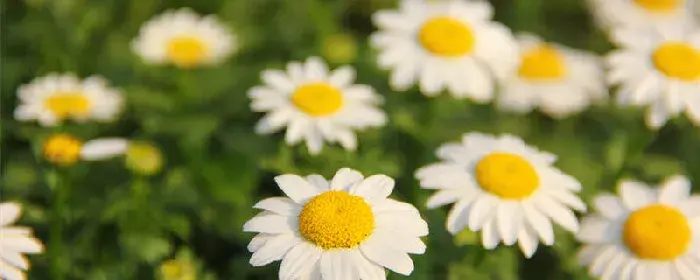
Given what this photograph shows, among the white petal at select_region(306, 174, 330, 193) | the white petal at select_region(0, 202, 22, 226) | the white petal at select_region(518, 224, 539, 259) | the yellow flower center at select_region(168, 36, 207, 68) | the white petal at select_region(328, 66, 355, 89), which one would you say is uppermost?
the yellow flower center at select_region(168, 36, 207, 68)

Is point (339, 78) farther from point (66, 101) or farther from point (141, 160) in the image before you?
point (66, 101)

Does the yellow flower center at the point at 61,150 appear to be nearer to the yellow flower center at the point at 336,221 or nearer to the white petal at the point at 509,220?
the yellow flower center at the point at 336,221

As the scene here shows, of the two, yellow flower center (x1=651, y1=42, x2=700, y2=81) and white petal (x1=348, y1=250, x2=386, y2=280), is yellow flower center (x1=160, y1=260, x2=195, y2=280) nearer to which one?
white petal (x1=348, y1=250, x2=386, y2=280)

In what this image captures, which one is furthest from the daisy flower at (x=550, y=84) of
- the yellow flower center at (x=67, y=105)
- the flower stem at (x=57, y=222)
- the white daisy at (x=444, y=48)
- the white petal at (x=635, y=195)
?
the flower stem at (x=57, y=222)

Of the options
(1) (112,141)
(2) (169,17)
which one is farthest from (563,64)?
(1) (112,141)

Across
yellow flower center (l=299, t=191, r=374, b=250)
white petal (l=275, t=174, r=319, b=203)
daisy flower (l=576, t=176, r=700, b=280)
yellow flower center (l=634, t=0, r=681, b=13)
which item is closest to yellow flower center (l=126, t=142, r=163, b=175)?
white petal (l=275, t=174, r=319, b=203)

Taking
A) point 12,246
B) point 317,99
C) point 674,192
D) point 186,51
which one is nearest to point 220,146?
point 186,51
